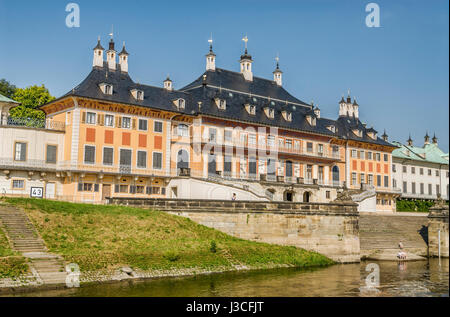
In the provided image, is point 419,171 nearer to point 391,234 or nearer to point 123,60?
point 391,234

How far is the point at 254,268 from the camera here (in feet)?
109

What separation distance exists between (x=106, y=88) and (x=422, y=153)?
55.7 metres

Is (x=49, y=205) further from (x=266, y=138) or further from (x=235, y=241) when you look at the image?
(x=266, y=138)

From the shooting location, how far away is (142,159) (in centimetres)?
4891

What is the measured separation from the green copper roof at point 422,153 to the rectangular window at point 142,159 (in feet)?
139

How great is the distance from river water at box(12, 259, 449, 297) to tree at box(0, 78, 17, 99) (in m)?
44.2

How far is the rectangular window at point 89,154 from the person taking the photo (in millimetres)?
46062

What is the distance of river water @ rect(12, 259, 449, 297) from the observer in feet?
81.2

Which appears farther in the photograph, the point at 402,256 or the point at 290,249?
the point at 402,256

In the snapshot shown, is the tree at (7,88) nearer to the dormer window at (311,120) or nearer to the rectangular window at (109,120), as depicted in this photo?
the rectangular window at (109,120)

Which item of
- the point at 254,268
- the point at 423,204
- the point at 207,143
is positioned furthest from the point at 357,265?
the point at 423,204

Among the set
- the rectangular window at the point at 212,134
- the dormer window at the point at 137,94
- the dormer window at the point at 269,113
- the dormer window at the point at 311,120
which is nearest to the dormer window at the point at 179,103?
the rectangular window at the point at 212,134
